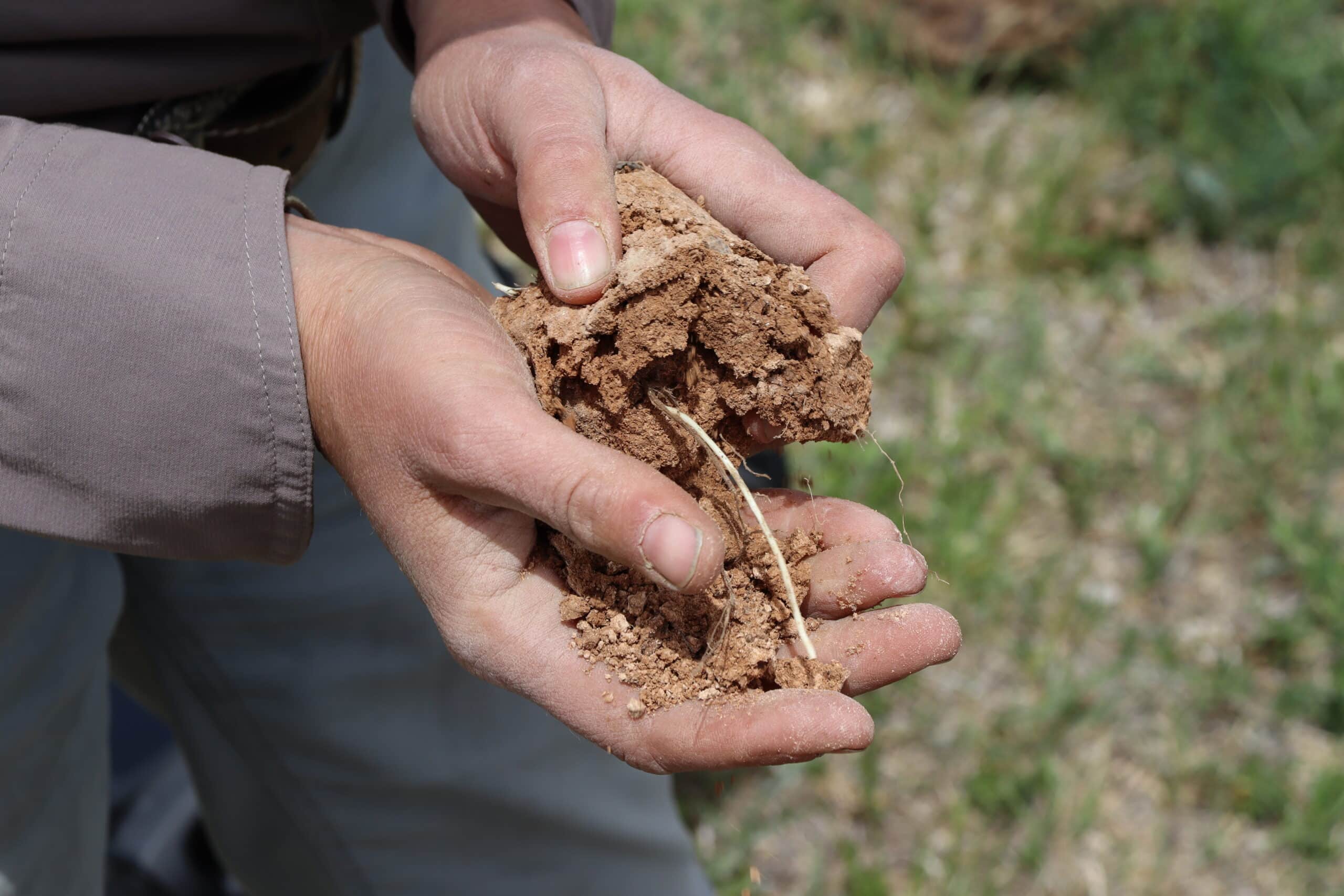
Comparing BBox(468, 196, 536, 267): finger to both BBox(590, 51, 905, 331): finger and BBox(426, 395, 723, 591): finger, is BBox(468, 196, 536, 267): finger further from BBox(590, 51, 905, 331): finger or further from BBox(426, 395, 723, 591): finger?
BBox(426, 395, 723, 591): finger

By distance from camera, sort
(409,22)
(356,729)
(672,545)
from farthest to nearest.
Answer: (356,729)
(409,22)
(672,545)

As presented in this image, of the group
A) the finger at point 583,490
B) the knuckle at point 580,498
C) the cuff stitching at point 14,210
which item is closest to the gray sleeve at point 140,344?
the cuff stitching at point 14,210

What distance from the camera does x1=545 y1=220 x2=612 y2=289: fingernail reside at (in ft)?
4.74

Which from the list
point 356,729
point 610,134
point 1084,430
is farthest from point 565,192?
point 1084,430

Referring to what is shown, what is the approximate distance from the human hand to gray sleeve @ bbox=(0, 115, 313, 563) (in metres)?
0.08

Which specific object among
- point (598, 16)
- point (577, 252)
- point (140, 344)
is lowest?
point (140, 344)

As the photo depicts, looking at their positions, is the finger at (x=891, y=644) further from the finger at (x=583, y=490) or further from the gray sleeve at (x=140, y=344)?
the gray sleeve at (x=140, y=344)

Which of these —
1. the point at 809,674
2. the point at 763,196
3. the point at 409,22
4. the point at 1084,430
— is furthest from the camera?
the point at 1084,430

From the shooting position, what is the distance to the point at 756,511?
1524 millimetres

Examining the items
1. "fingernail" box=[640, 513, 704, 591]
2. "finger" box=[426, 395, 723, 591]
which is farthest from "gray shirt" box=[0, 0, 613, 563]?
"fingernail" box=[640, 513, 704, 591]

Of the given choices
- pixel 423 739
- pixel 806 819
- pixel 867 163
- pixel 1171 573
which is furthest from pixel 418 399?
pixel 867 163

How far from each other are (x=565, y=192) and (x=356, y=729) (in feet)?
3.73

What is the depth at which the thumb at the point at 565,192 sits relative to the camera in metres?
1.45

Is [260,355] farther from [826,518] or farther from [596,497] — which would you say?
[826,518]
